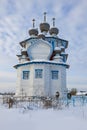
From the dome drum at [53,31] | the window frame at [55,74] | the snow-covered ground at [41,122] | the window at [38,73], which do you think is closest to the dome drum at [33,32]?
the dome drum at [53,31]

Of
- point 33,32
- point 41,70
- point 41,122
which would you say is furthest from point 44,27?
point 41,122

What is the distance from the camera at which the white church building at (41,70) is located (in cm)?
2153

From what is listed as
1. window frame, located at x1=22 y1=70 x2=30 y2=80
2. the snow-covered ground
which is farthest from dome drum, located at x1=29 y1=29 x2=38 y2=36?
the snow-covered ground

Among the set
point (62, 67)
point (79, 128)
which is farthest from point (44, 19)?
point (79, 128)

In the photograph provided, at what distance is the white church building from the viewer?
21531mm

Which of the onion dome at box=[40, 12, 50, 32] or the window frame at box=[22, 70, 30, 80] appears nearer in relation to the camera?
the window frame at box=[22, 70, 30, 80]

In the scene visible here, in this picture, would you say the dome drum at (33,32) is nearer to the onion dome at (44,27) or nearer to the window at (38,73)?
the onion dome at (44,27)

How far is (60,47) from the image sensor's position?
82.1 feet

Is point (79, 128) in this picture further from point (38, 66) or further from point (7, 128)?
point (38, 66)

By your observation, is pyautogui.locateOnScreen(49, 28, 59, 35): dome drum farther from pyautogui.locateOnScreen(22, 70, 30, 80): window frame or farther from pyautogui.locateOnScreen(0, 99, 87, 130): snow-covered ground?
pyautogui.locateOnScreen(0, 99, 87, 130): snow-covered ground

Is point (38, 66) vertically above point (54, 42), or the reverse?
point (54, 42)

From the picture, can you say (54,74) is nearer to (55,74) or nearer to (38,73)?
(55,74)

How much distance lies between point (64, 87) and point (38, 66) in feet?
11.7

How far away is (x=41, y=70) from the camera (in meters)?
21.8
